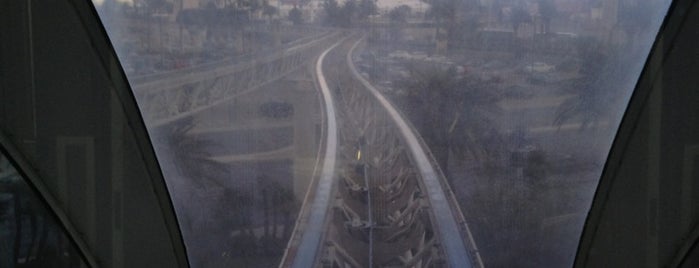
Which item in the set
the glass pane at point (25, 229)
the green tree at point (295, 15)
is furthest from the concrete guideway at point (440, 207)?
the glass pane at point (25, 229)

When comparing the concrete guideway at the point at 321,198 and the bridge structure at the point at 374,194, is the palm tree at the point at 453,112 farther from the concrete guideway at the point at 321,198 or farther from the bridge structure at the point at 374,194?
the concrete guideway at the point at 321,198

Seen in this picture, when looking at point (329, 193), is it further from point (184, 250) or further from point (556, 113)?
point (556, 113)

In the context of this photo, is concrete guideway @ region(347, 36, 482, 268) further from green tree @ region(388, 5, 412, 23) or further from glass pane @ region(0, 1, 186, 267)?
glass pane @ region(0, 1, 186, 267)

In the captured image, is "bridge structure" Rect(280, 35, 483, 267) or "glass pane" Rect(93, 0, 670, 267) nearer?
"glass pane" Rect(93, 0, 670, 267)

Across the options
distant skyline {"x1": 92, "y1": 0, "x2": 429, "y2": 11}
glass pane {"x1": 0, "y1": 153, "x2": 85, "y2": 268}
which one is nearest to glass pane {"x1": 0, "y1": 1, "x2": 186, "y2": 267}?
glass pane {"x1": 0, "y1": 153, "x2": 85, "y2": 268}

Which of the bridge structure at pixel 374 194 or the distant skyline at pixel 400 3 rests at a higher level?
the distant skyline at pixel 400 3

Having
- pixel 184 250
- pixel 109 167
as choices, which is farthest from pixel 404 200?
pixel 109 167
